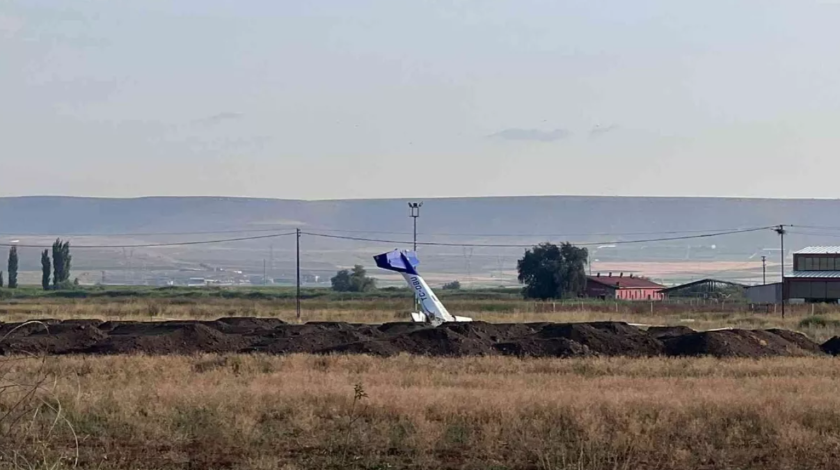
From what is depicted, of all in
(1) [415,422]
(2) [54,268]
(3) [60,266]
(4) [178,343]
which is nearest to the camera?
(1) [415,422]

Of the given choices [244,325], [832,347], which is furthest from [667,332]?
[244,325]

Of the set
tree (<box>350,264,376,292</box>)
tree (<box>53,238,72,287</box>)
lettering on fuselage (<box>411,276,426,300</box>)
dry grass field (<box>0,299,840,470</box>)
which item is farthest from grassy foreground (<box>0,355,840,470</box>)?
tree (<box>53,238,72,287</box>)

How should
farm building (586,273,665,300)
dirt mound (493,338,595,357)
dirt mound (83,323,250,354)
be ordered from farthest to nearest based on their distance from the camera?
farm building (586,273,665,300) < dirt mound (83,323,250,354) < dirt mound (493,338,595,357)

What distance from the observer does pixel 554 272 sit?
106875 mm

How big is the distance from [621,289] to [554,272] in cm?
1159

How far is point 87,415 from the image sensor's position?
17922 millimetres

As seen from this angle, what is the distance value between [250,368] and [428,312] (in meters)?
15.1

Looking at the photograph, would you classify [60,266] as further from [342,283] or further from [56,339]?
[56,339]

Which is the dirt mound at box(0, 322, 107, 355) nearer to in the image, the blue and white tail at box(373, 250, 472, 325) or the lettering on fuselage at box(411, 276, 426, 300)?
the blue and white tail at box(373, 250, 472, 325)

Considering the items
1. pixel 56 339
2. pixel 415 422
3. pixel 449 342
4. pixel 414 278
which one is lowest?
pixel 415 422

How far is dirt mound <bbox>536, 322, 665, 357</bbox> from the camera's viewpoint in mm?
33219

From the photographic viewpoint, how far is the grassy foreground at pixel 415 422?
14945 millimetres

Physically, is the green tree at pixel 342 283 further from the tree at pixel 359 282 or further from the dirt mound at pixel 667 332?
the dirt mound at pixel 667 332

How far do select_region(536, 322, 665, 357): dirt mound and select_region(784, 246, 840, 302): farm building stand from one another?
177 feet
